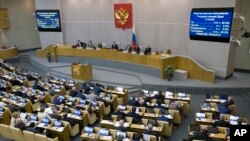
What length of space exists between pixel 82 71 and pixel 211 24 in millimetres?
8923

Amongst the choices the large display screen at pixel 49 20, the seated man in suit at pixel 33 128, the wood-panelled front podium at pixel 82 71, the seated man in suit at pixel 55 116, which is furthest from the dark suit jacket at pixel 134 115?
the large display screen at pixel 49 20

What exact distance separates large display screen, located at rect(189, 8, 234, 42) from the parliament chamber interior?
0.06 meters

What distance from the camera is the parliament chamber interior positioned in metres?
10.7

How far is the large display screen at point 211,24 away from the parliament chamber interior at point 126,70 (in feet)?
0.20

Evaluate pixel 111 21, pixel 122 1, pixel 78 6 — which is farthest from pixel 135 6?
pixel 78 6

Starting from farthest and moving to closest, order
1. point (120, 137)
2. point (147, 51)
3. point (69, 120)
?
point (147, 51) < point (69, 120) < point (120, 137)

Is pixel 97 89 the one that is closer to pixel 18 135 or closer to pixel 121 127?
pixel 121 127

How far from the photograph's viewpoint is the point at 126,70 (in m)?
20.0

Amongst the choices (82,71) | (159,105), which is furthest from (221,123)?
(82,71)

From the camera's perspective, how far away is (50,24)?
24.1 metres

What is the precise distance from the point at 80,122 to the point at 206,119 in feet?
18.1

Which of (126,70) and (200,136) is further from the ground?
(200,136)

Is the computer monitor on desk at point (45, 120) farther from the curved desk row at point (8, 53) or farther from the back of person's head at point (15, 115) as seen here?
the curved desk row at point (8, 53)

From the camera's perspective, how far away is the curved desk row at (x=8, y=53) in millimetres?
24894
